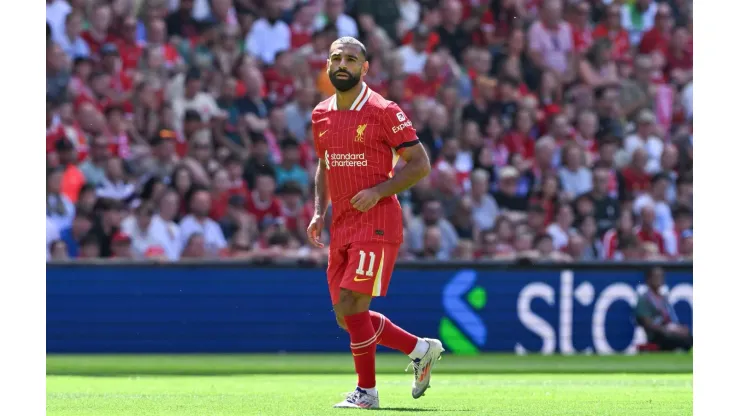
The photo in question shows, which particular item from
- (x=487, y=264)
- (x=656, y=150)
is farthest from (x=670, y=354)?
(x=656, y=150)

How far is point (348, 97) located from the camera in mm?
8711

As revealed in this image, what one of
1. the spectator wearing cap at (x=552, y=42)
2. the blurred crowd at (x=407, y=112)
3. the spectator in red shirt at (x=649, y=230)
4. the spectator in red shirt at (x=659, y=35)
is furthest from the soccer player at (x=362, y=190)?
the spectator in red shirt at (x=659, y=35)

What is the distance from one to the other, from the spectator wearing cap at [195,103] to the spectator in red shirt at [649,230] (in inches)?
222

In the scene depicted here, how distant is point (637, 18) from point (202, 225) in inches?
317

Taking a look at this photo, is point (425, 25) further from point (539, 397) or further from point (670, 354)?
point (539, 397)

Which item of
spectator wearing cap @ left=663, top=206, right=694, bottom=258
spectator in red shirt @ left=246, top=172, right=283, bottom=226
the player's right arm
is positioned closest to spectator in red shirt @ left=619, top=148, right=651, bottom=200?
spectator wearing cap @ left=663, top=206, right=694, bottom=258

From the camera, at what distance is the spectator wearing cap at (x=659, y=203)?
17.9 metres

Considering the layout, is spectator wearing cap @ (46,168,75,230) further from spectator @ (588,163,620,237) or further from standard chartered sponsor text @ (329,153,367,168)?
standard chartered sponsor text @ (329,153,367,168)

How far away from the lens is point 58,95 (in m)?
17.4

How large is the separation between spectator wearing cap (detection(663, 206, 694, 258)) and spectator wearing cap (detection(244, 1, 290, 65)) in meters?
5.79

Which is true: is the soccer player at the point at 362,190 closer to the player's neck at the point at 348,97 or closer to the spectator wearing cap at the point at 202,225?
the player's neck at the point at 348,97

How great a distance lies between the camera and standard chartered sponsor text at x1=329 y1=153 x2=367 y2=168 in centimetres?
868

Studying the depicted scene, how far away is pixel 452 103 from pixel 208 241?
4.25 meters
